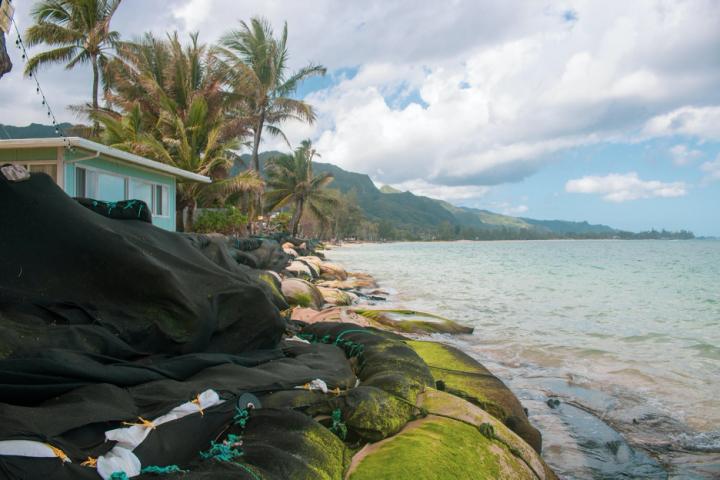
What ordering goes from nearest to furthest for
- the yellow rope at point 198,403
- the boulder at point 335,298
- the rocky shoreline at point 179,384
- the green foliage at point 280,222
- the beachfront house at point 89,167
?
the rocky shoreline at point 179,384 < the yellow rope at point 198,403 < the boulder at point 335,298 < the beachfront house at point 89,167 < the green foliage at point 280,222

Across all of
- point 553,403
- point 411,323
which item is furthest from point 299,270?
point 553,403

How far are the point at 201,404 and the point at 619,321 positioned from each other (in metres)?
12.0

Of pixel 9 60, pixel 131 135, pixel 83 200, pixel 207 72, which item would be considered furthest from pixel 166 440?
pixel 207 72

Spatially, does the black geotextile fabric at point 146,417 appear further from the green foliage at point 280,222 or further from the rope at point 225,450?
the green foliage at point 280,222

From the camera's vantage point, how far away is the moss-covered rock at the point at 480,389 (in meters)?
3.81

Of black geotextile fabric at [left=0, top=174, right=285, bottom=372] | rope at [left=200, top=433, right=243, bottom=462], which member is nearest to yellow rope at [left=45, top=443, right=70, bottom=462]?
rope at [left=200, top=433, right=243, bottom=462]

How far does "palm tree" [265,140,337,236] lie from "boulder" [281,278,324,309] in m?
29.0

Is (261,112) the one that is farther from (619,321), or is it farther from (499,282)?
(619,321)

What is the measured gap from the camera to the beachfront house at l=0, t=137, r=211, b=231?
1100 centimetres

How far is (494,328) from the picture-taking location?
33.4 feet

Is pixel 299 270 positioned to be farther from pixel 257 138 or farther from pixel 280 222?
pixel 280 222

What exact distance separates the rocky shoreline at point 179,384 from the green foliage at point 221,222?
653 inches

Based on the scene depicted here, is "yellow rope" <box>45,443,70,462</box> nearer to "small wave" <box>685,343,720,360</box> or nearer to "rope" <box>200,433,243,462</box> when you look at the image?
"rope" <box>200,433,243,462</box>

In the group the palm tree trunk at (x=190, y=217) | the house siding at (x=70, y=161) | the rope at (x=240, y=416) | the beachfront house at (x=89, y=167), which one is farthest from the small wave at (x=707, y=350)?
the palm tree trunk at (x=190, y=217)
